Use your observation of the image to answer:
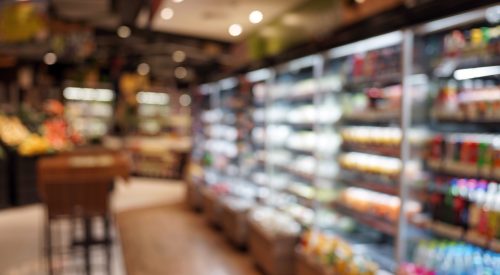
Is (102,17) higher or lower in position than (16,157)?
higher

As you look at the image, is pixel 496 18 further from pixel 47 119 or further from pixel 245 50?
pixel 47 119

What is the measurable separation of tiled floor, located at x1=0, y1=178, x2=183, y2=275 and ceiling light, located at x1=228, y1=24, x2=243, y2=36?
3.01 m

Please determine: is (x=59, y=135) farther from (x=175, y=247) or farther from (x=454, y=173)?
(x=454, y=173)

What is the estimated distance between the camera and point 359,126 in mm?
4797

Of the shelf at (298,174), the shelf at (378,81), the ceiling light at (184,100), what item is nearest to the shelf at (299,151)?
the shelf at (298,174)

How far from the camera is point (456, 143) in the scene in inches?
134

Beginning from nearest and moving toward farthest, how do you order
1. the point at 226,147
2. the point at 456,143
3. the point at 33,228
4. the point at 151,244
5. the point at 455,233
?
the point at 455,233 → the point at 456,143 → the point at 151,244 → the point at 33,228 → the point at 226,147

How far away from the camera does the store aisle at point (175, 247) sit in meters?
5.80

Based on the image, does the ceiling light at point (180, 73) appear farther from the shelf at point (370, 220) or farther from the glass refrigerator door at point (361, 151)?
the shelf at point (370, 220)

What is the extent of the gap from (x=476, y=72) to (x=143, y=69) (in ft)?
45.9

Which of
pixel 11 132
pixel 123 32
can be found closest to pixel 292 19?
pixel 123 32

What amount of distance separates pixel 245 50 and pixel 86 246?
12.4ft

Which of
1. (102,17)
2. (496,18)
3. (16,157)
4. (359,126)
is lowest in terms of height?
(16,157)

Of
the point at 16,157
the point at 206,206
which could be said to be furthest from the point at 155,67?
the point at 206,206
